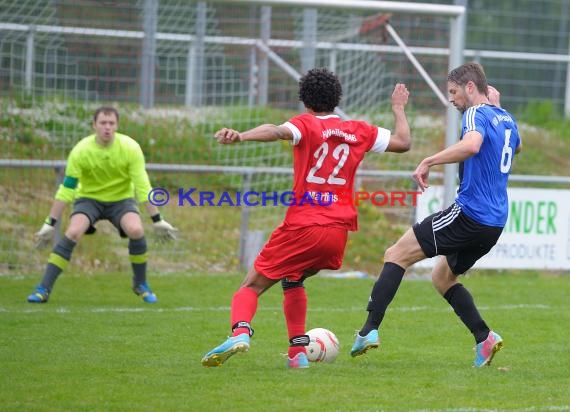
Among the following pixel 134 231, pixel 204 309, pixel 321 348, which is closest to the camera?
pixel 321 348

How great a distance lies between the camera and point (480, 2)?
60.2 ft

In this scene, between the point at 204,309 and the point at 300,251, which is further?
the point at 204,309

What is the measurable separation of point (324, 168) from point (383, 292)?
89 cm

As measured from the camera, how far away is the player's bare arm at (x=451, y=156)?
21.2 ft

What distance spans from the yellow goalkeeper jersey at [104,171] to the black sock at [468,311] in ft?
13.1

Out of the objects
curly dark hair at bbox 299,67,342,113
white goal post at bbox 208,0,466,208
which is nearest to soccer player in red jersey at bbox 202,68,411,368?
curly dark hair at bbox 299,67,342,113

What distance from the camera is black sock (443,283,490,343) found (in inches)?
283

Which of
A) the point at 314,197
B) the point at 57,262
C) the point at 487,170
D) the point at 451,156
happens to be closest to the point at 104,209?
the point at 57,262

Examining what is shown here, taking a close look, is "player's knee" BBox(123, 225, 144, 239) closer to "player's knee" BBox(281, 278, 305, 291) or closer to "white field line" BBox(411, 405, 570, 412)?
"player's knee" BBox(281, 278, 305, 291)

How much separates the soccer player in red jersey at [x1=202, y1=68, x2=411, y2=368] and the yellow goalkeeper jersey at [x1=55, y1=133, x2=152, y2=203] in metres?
3.81

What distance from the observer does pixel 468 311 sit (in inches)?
285

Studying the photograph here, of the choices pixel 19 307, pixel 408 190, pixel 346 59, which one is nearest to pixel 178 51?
pixel 346 59

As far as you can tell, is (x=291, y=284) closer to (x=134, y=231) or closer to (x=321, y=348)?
(x=321, y=348)

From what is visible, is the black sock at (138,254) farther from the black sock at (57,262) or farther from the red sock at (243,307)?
the red sock at (243,307)
